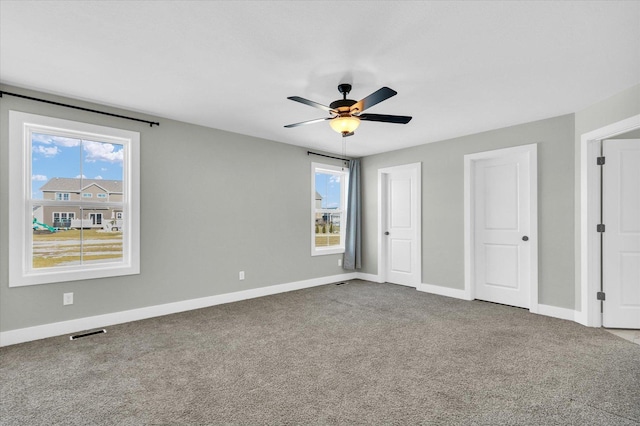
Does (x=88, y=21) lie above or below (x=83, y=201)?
above

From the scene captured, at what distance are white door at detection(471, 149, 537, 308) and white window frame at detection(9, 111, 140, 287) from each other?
15.4 feet

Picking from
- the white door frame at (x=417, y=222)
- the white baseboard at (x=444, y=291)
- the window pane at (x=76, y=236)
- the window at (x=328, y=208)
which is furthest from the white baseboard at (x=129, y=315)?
the white baseboard at (x=444, y=291)

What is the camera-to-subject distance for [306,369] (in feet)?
8.72

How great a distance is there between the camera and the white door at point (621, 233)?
3609 millimetres

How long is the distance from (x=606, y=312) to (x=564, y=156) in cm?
186

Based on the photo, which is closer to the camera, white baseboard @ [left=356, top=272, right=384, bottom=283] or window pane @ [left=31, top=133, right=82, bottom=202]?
window pane @ [left=31, top=133, right=82, bottom=202]

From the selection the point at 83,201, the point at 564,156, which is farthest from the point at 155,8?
the point at 564,156

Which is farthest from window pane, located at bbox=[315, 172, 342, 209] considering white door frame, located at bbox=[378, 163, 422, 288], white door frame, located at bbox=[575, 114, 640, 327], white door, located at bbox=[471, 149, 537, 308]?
white door frame, located at bbox=[575, 114, 640, 327]

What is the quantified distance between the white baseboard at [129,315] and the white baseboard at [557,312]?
3462 millimetres

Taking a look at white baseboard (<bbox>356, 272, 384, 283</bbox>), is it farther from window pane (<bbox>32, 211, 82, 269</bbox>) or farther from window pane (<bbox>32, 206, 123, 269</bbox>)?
window pane (<bbox>32, 211, 82, 269</bbox>)

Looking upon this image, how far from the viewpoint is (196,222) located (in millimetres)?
4500

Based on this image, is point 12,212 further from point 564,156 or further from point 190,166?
point 564,156

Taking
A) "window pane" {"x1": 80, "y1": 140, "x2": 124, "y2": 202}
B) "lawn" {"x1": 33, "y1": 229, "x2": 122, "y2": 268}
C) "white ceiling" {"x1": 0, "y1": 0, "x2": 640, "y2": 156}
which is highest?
"white ceiling" {"x1": 0, "y1": 0, "x2": 640, "y2": 156}

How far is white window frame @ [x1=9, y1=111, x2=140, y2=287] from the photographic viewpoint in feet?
10.6
